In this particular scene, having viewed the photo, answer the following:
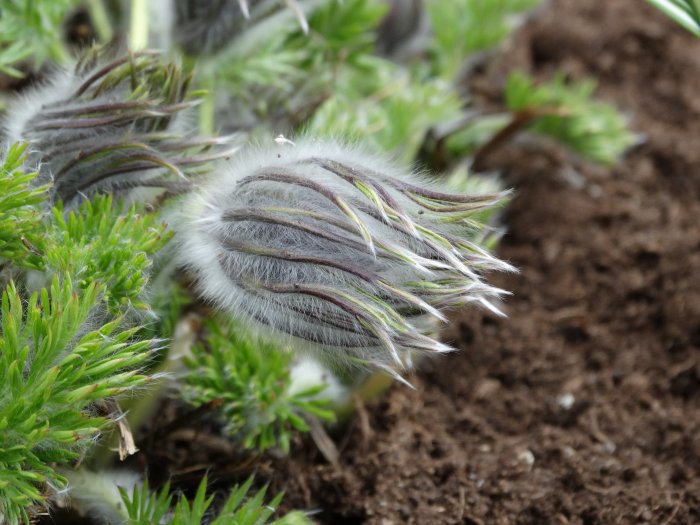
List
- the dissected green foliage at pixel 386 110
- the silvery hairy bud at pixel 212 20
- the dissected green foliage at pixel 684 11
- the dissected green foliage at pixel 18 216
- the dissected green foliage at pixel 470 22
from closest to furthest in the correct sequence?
the dissected green foliage at pixel 18 216 → the dissected green foliage at pixel 684 11 → the silvery hairy bud at pixel 212 20 → the dissected green foliage at pixel 386 110 → the dissected green foliage at pixel 470 22

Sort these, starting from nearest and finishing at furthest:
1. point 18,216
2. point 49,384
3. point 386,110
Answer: point 49,384, point 18,216, point 386,110

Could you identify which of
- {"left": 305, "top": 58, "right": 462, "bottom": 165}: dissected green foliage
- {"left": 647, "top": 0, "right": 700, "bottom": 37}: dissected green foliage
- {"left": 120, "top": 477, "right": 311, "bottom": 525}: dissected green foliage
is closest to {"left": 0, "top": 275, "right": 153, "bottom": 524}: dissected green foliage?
{"left": 120, "top": 477, "right": 311, "bottom": 525}: dissected green foliage

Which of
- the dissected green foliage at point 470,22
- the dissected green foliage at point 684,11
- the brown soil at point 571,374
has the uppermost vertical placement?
the dissected green foliage at point 684,11

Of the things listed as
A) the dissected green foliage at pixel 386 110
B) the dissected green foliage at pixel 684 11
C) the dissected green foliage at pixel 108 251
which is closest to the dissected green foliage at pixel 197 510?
the dissected green foliage at pixel 108 251

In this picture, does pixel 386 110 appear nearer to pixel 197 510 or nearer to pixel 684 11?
pixel 684 11

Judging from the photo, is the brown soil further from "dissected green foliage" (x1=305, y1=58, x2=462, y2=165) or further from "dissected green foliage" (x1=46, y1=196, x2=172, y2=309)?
"dissected green foliage" (x1=46, y1=196, x2=172, y2=309)

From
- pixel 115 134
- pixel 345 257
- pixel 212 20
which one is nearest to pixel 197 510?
pixel 345 257

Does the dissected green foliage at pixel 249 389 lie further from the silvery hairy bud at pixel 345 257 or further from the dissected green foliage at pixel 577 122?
the dissected green foliage at pixel 577 122
